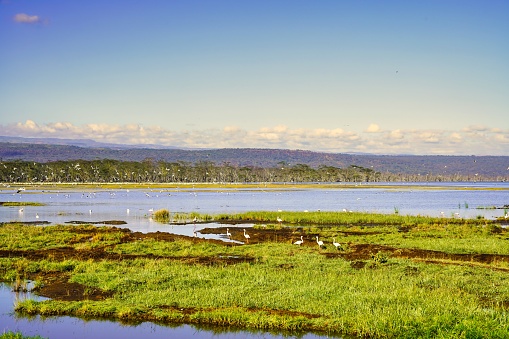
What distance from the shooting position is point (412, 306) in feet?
59.8

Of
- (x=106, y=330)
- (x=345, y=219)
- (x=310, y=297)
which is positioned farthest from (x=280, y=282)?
(x=345, y=219)

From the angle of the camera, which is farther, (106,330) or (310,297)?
(310,297)

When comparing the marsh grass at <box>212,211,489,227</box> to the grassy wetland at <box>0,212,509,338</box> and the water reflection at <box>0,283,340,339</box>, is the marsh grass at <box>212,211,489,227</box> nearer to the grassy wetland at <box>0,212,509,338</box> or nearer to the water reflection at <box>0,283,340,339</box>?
the grassy wetland at <box>0,212,509,338</box>

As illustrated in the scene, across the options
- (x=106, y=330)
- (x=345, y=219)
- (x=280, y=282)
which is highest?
(x=280, y=282)

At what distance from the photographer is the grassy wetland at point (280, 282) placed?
57.4 feet

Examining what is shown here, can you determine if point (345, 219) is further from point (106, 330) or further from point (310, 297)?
point (106, 330)

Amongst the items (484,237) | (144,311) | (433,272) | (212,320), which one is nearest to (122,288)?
(144,311)

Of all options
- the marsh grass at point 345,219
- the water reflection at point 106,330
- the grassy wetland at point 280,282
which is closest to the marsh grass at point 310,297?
the grassy wetland at point 280,282

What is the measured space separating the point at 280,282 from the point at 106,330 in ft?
22.4

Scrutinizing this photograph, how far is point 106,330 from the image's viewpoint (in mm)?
18047

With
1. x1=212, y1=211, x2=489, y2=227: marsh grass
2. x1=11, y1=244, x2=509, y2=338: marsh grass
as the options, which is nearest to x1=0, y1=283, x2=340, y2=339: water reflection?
x1=11, y1=244, x2=509, y2=338: marsh grass

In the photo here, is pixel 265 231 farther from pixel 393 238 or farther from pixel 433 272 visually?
pixel 433 272

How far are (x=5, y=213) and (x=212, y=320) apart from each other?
173 ft

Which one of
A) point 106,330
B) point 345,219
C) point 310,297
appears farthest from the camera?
point 345,219
